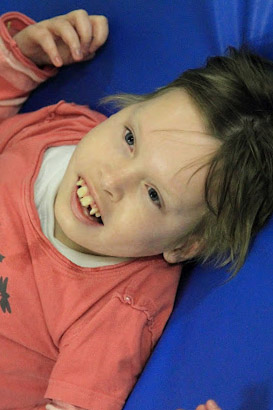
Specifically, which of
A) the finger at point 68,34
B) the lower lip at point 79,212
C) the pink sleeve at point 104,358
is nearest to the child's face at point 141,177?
the lower lip at point 79,212

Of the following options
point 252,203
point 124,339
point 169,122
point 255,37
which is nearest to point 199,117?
point 169,122

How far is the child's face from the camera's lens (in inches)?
30.8

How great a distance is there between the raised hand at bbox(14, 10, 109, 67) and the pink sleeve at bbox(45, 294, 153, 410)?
0.48m

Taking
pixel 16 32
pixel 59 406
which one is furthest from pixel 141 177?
pixel 16 32

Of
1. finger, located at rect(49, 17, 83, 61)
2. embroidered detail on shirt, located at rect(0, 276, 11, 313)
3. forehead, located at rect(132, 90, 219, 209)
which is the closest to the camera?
forehead, located at rect(132, 90, 219, 209)

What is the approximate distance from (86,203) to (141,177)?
10 cm

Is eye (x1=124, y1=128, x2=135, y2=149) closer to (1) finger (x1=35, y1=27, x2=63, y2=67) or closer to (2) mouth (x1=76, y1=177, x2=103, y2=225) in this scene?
(2) mouth (x1=76, y1=177, x2=103, y2=225)

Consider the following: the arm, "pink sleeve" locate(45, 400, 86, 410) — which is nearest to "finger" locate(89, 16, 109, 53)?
the arm

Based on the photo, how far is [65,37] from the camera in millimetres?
1020

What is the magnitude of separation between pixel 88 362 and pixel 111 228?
212 mm

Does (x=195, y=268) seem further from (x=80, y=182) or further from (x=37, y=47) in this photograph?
(x=37, y=47)

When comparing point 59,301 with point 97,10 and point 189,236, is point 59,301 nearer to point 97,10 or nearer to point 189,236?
point 189,236

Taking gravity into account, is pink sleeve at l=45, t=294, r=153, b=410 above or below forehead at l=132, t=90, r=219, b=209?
below

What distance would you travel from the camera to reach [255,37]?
0.95 m
